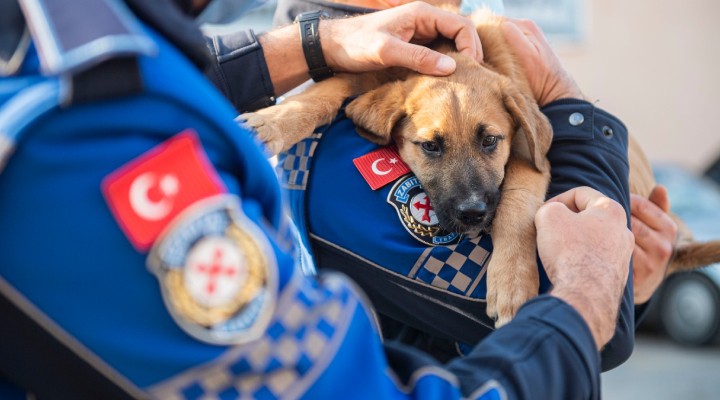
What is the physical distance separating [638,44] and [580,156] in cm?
1447

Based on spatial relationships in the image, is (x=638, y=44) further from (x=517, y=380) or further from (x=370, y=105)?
(x=517, y=380)

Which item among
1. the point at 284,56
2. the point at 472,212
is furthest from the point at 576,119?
the point at 284,56

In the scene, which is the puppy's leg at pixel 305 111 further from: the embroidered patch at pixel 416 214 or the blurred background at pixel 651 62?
the blurred background at pixel 651 62

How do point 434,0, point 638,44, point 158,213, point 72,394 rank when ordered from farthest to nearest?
point 638,44 → point 434,0 → point 72,394 → point 158,213

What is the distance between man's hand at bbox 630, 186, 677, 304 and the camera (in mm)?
2588

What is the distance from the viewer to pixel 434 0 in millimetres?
2861

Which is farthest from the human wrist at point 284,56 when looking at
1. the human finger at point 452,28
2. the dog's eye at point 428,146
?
the dog's eye at point 428,146

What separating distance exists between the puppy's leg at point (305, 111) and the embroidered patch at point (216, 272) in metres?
1.35

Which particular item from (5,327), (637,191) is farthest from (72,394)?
(637,191)

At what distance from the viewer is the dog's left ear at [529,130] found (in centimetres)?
238

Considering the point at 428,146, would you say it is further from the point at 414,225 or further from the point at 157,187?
the point at 157,187

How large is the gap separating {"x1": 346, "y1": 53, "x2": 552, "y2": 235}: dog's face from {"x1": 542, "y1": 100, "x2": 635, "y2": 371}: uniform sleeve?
0.22 metres

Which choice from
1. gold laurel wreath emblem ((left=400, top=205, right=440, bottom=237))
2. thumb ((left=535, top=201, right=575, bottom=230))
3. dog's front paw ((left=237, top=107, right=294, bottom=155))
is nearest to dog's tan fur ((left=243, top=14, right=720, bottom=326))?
dog's front paw ((left=237, top=107, right=294, bottom=155))

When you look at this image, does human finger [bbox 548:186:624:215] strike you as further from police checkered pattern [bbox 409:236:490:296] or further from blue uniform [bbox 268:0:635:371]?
police checkered pattern [bbox 409:236:490:296]
